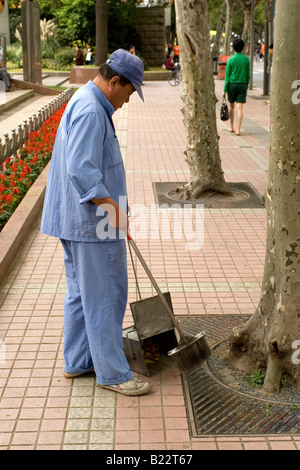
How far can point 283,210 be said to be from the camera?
13.0ft

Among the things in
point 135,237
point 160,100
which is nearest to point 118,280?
point 135,237

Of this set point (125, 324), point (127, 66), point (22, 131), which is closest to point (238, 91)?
point (22, 131)

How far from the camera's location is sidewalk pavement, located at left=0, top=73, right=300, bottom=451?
11.5ft

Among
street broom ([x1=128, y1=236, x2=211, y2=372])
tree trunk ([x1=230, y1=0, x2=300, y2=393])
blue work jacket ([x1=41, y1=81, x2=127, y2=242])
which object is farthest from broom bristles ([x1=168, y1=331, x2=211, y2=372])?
blue work jacket ([x1=41, y1=81, x2=127, y2=242])

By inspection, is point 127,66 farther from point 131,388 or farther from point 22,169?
point 22,169

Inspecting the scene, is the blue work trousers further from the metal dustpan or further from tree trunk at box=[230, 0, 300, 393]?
tree trunk at box=[230, 0, 300, 393]

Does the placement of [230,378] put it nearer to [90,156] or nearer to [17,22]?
[90,156]

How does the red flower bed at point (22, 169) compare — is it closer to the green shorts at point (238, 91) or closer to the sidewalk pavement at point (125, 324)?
the sidewalk pavement at point (125, 324)

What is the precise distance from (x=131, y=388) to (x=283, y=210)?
1337 millimetres

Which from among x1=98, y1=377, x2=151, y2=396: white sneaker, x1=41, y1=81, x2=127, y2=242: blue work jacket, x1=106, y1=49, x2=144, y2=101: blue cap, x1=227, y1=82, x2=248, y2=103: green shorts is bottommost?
x1=98, y1=377, x2=151, y2=396: white sneaker

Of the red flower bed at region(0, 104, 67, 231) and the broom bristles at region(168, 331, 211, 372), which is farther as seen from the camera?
the red flower bed at region(0, 104, 67, 231)

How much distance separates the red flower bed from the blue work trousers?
3.26m

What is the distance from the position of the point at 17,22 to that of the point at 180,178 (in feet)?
118

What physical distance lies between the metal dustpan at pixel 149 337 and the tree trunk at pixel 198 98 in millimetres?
4639
